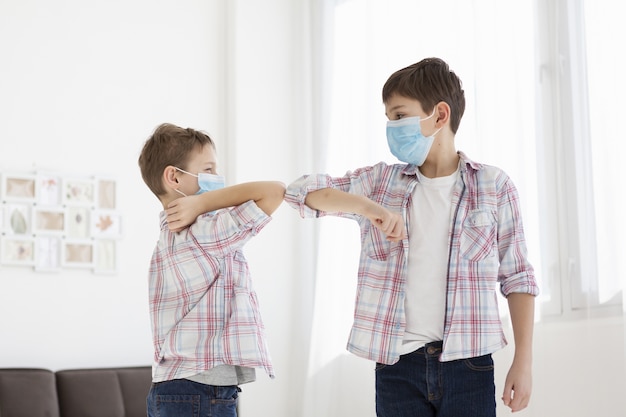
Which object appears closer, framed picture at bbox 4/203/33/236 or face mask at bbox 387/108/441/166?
face mask at bbox 387/108/441/166

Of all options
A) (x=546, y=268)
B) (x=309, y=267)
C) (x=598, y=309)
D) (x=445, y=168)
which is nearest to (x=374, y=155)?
(x=309, y=267)

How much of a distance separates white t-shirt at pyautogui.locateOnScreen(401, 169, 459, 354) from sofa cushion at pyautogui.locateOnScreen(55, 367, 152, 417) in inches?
90.6

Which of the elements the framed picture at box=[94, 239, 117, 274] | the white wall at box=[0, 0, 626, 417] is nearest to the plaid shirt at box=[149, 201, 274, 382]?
the white wall at box=[0, 0, 626, 417]

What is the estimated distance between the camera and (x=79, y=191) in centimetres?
416

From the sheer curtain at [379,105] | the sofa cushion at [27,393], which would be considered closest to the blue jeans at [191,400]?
the sheer curtain at [379,105]

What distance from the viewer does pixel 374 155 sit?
13.8 feet

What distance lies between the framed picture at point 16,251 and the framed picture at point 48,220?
7 centimetres

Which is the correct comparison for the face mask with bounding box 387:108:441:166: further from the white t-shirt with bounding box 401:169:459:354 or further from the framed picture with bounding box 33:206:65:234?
the framed picture with bounding box 33:206:65:234

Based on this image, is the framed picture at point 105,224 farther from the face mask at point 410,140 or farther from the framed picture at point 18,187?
the face mask at point 410,140

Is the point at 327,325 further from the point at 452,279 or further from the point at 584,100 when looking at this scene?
the point at 452,279

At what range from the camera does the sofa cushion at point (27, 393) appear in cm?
358

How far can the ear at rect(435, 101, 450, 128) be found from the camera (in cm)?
203

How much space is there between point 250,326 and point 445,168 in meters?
0.58

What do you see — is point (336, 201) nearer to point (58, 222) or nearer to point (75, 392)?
point (75, 392)
